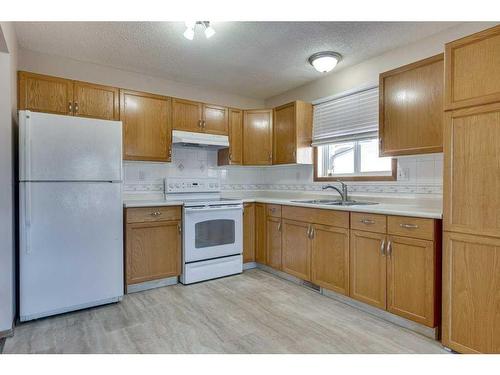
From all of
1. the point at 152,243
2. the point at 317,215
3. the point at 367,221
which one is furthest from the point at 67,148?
the point at 367,221

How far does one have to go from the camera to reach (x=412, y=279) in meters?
2.15

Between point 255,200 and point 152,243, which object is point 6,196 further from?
point 255,200

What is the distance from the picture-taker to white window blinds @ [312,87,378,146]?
3.09m

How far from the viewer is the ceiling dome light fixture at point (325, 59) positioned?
9.60 feet

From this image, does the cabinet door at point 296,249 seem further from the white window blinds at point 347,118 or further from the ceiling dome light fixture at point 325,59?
the ceiling dome light fixture at point 325,59

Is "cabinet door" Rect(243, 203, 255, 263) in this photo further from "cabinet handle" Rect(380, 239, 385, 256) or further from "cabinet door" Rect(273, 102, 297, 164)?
"cabinet handle" Rect(380, 239, 385, 256)

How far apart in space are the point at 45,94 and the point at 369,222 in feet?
10.1

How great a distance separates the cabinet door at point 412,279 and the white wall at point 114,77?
2.92 meters

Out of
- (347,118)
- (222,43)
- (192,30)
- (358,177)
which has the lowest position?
(358,177)

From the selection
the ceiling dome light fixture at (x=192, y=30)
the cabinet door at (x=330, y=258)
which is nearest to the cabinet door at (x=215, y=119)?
the ceiling dome light fixture at (x=192, y=30)

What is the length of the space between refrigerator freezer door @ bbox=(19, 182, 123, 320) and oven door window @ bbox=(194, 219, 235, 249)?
85 centimetres

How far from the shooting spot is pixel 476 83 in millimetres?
1771
